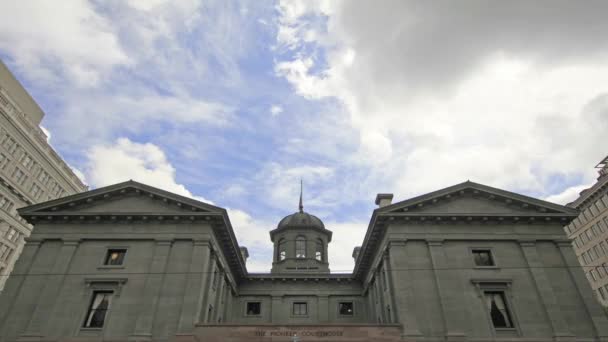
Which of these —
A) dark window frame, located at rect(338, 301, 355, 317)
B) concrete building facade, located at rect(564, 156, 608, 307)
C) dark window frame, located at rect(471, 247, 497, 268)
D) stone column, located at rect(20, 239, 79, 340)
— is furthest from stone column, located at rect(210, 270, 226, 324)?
concrete building facade, located at rect(564, 156, 608, 307)

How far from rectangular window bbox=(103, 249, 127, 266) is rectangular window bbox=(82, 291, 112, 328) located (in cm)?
199

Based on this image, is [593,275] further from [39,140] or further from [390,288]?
[39,140]

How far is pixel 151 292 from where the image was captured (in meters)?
23.0

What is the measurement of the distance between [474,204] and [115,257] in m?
25.3

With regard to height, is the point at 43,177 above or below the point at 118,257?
above

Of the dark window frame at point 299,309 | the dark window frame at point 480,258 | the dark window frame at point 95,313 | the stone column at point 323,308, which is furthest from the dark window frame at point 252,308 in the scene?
the dark window frame at point 480,258

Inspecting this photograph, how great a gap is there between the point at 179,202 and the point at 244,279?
1342 cm

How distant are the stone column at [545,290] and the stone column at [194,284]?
2120 centimetres

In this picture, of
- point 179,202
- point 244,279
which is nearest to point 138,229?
point 179,202

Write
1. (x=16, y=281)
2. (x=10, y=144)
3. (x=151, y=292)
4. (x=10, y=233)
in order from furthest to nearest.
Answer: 1. (x=10, y=144)
2. (x=10, y=233)
3. (x=16, y=281)
4. (x=151, y=292)

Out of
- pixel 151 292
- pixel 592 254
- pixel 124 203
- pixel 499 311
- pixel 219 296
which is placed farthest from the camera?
pixel 592 254

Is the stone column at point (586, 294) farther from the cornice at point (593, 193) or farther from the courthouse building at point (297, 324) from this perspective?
the cornice at point (593, 193)

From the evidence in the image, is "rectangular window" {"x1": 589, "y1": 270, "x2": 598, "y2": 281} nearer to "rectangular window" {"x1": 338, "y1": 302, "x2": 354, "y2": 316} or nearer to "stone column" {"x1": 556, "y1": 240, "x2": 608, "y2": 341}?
"stone column" {"x1": 556, "y1": 240, "x2": 608, "y2": 341}

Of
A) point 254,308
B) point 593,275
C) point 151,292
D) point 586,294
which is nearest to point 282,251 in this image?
point 254,308
